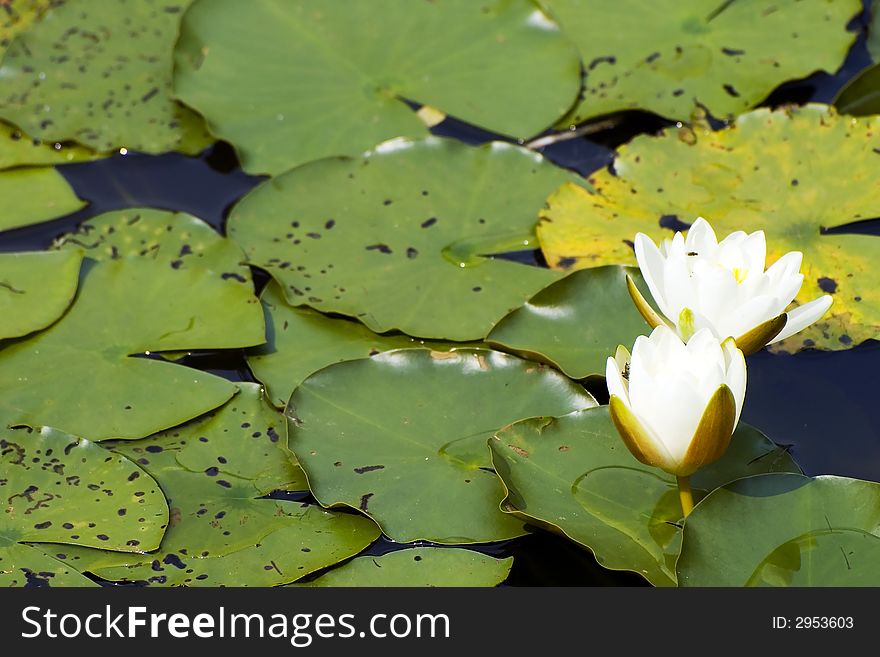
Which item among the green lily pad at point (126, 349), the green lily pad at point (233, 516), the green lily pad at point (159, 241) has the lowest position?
the green lily pad at point (233, 516)

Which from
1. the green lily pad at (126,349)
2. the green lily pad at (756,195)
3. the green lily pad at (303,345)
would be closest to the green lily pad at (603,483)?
the green lily pad at (303,345)

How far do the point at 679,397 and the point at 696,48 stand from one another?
1670mm

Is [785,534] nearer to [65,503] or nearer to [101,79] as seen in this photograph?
[65,503]

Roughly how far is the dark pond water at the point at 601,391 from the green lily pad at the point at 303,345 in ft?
0.29

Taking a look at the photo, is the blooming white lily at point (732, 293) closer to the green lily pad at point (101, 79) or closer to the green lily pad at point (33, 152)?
the green lily pad at point (101, 79)

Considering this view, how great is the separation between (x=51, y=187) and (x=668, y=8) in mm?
1846

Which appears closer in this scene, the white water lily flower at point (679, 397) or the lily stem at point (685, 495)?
the white water lily flower at point (679, 397)

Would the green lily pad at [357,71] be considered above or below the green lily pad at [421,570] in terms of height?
above

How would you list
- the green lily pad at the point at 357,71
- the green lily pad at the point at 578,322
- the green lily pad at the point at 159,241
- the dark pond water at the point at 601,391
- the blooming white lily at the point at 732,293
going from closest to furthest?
the blooming white lily at the point at 732,293 → the dark pond water at the point at 601,391 → the green lily pad at the point at 578,322 → the green lily pad at the point at 159,241 → the green lily pad at the point at 357,71

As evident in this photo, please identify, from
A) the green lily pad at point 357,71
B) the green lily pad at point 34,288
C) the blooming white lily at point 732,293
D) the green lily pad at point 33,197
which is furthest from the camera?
the green lily pad at point 357,71

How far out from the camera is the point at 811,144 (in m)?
2.57

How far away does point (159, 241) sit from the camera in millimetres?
2568

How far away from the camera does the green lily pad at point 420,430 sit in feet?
6.36
